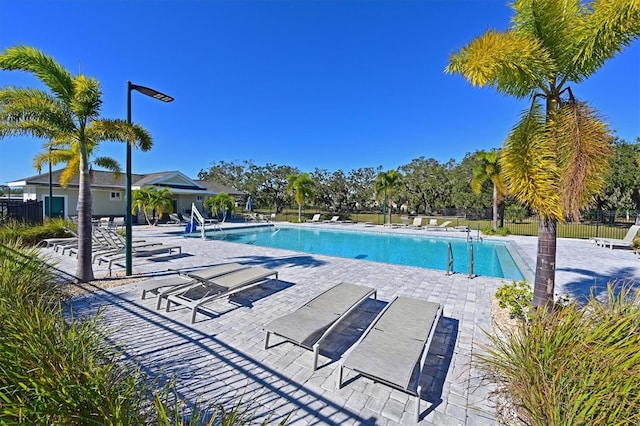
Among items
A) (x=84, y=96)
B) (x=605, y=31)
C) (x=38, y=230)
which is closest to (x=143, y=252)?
(x=84, y=96)

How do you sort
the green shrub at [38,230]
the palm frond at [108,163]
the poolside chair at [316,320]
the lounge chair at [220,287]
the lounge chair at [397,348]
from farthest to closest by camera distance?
the palm frond at [108,163] < the green shrub at [38,230] < the lounge chair at [220,287] < the poolside chair at [316,320] < the lounge chair at [397,348]

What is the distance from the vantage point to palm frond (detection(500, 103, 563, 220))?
4.07 meters

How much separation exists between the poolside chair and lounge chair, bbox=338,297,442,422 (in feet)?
1.86

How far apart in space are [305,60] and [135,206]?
16745 mm

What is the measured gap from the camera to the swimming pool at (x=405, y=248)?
1148 centimetres

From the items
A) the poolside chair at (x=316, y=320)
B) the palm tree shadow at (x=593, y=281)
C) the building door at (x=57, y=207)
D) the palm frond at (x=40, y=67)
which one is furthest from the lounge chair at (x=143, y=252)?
the building door at (x=57, y=207)

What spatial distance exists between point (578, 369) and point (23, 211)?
21220 mm

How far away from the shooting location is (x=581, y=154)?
3.81 meters

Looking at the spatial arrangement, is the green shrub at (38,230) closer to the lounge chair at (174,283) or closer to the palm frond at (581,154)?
the lounge chair at (174,283)

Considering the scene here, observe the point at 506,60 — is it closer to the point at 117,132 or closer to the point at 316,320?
the point at 316,320

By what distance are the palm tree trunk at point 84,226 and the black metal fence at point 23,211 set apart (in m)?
10.7

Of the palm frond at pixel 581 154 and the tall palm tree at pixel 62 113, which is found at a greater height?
the tall palm tree at pixel 62 113

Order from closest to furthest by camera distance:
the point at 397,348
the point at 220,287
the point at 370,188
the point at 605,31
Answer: the point at 397,348
the point at 605,31
the point at 220,287
the point at 370,188

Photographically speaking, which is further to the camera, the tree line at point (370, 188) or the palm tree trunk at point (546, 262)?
the tree line at point (370, 188)
